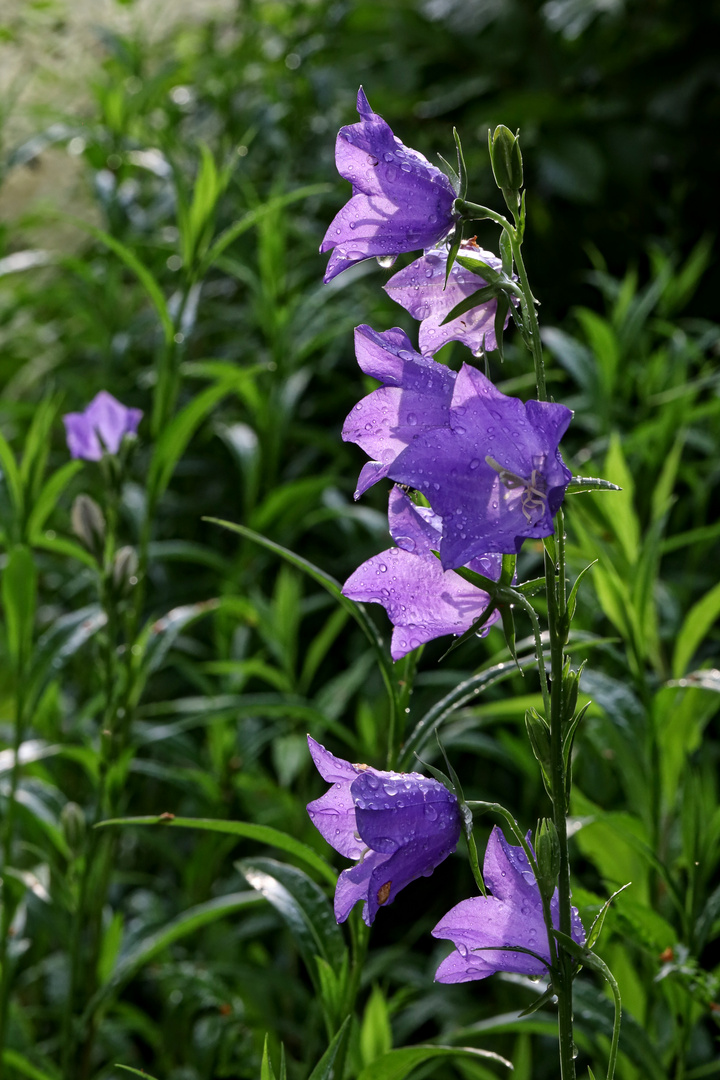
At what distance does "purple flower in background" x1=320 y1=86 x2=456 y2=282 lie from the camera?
1.70 feet

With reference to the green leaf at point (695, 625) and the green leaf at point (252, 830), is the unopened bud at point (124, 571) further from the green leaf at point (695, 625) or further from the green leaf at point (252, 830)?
the green leaf at point (695, 625)

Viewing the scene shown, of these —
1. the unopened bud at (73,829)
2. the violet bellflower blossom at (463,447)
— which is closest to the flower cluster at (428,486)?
the violet bellflower blossom at (463,447)

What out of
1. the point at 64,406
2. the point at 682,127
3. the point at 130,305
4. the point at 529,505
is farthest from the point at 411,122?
the point at 529,505

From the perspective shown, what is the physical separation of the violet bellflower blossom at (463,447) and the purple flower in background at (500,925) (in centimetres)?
18

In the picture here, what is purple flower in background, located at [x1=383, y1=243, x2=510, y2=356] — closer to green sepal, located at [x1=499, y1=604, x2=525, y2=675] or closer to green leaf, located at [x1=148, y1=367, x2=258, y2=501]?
green sepal, located at [x1=499, y1=604, x2=525, y2=675]

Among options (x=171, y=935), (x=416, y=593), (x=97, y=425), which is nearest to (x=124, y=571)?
(x=97, y=425)

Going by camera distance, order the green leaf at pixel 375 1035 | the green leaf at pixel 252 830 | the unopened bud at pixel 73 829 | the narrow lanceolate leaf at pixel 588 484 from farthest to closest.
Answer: the unopened bud at pixel 73 829 < the green leaf at pixel 375 1035 < the green leaf at pixel 252 830 < the narrow lanceolate leaf at pixel 588 484

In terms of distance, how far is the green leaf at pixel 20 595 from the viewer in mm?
982

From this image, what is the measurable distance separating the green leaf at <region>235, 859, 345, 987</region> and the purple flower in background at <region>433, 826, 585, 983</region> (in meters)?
0.17

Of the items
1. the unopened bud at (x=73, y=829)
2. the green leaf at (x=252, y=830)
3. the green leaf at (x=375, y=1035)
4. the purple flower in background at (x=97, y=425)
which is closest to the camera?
the green leaf at (x=252, y=830)

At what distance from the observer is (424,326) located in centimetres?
56

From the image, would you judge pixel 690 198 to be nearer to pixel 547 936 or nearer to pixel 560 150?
pixel 560 150

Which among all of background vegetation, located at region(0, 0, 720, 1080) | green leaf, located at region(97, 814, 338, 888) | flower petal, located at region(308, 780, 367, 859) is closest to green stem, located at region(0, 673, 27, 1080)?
background vegetation, located at region(0, 0, 720, 1080)

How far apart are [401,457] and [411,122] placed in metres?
2.24
